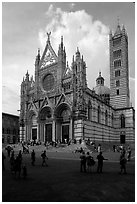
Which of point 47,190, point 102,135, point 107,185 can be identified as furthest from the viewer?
point 102,135

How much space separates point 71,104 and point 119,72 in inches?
1067

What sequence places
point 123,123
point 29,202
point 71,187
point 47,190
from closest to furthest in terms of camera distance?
point 29,202, point 47,190, point 71,187, point 123,123

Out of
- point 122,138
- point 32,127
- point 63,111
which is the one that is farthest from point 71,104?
point 122,138

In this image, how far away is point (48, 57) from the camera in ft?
159

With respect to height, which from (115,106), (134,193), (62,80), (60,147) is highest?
(62,80)

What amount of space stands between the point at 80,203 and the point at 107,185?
2.51 metres

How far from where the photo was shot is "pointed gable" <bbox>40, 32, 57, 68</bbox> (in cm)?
4729

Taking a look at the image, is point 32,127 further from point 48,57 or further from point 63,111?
point 48,57

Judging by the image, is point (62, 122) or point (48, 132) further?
point (48, 132)

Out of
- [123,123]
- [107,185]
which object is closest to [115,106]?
[123,123]

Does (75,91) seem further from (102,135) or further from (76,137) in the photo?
(102,135)

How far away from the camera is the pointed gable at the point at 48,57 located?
155ft

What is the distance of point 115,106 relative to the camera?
2322 inches

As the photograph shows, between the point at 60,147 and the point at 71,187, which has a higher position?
the point at 71,187
